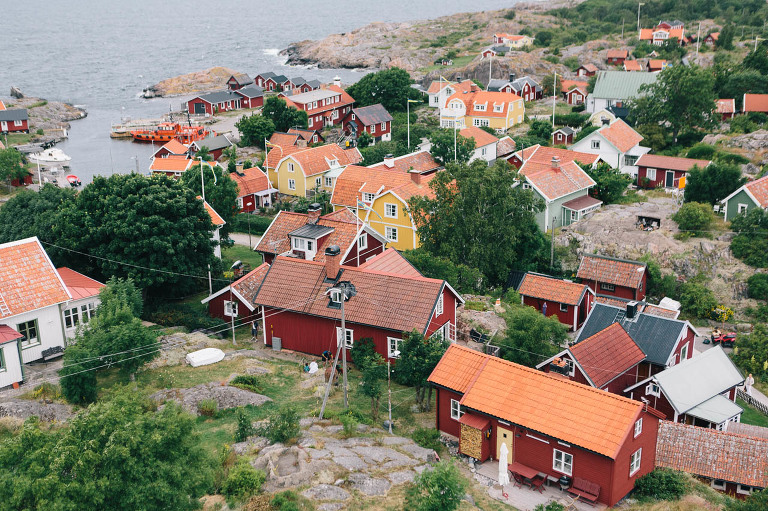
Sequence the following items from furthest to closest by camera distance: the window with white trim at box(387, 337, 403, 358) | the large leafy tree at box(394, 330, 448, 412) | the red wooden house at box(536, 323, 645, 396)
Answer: the window with white trim at box(387, 337, 403, 358)
the red wooden house at box(536, 323, 645, 396)
the large leafy tree at box(394, 330, 448, 412)

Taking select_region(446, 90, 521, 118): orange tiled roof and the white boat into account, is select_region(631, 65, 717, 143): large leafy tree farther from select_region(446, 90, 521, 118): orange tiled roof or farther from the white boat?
the white boat

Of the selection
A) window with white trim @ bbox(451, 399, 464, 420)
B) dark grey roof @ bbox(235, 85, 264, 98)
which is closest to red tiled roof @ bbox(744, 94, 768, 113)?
window with white trim @ bbox(451, 399, 464, 420)

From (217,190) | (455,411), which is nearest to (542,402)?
(455,411)

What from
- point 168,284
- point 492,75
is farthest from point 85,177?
point 492,75

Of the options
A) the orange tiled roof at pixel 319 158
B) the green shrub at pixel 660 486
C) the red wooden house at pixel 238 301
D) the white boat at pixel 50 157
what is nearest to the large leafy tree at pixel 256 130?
the orange tiled roof at pixel 319 158

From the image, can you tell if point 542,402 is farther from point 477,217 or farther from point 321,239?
point 321,239

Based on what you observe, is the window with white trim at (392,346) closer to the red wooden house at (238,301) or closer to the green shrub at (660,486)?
the red wooden house at (238,301)

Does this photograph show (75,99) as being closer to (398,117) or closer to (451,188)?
(398,117)
